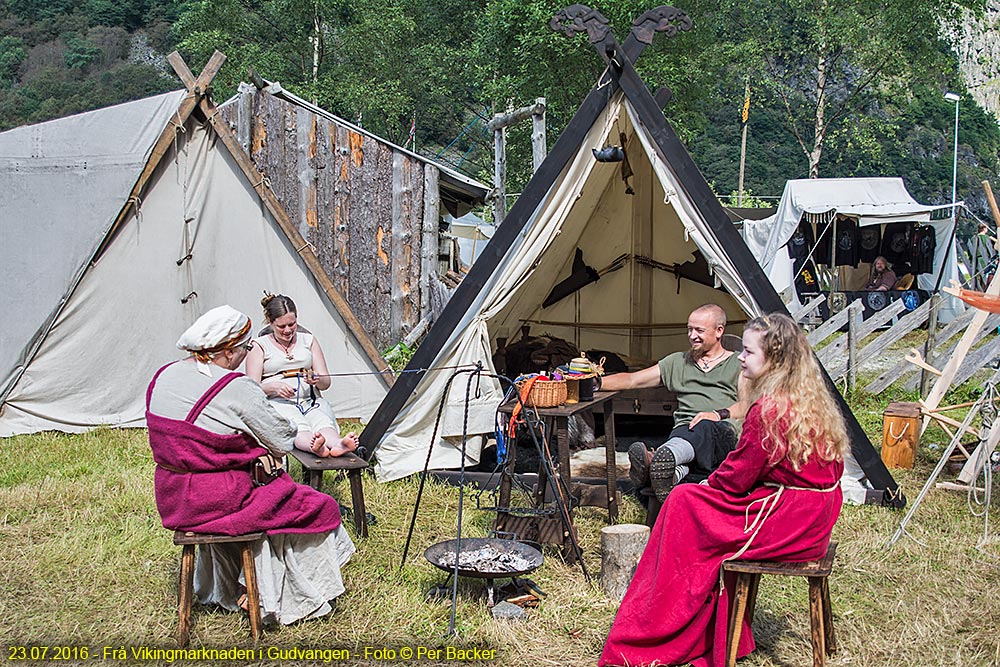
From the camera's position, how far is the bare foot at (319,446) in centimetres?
412

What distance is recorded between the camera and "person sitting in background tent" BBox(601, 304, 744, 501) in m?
4.11

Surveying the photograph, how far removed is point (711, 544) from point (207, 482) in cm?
169

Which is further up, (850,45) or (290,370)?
(850,45)

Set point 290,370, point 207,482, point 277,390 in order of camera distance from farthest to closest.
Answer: point 290,370 → point 277,390 → point 207,482

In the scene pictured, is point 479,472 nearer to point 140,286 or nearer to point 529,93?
point 140,286

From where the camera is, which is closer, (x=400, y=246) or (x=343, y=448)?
(x=343, y=448)

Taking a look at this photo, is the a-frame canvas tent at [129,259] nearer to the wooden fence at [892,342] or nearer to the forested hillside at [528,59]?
the wooden fence at [892,342]

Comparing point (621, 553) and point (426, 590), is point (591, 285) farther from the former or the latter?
point (426, 590)

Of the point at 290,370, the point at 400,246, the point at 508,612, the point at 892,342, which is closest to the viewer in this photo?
the point at 508,612

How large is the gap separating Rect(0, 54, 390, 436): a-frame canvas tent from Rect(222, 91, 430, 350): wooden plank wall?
151 cm

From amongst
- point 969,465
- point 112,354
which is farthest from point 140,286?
point 969,465

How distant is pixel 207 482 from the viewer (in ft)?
10.2

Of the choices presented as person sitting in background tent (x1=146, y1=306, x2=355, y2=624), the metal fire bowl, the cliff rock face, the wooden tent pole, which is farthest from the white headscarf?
the cliff rock face

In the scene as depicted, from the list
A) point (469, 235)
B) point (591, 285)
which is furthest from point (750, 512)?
point (469, 235)
